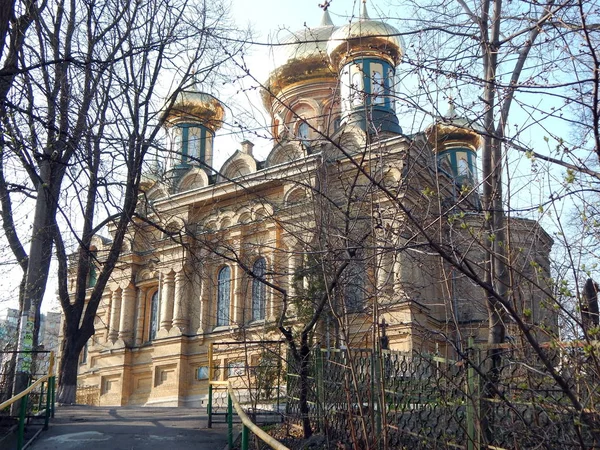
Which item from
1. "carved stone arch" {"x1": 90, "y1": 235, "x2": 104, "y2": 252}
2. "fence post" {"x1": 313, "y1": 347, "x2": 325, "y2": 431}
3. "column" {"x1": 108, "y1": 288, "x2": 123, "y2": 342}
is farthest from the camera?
"carved stone arch" {"x1": 90, "y1": 235, "x2": 104, "y2": 252}

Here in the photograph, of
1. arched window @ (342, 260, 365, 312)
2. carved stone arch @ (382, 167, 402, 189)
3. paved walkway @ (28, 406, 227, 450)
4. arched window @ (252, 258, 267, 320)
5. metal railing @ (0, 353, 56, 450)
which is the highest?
arched window @ (252, 258, 267, 320)

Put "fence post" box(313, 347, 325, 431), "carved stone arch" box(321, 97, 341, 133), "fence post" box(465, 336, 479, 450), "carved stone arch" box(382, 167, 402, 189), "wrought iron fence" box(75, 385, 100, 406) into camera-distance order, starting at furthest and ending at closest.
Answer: "wrought iron fence" box(75, 385, 100, 406), "fence post" box(313, 347, 325, 431), "carved stone arch" box(321, 97, 341, 133), "carved stone arch" box(382, 167, 402, 189), "fence post" box(465, 336, 479, 450)

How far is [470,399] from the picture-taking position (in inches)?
166

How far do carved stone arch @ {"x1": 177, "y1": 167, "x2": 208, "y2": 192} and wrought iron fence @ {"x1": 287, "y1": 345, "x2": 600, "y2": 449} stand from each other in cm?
1615

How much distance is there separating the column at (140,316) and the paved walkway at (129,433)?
11.3 metres

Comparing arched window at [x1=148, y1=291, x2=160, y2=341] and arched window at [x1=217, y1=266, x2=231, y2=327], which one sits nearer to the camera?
arched window at [x1=217, y1=266, x2=231, y2=327]

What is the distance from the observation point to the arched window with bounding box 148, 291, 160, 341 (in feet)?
73.2

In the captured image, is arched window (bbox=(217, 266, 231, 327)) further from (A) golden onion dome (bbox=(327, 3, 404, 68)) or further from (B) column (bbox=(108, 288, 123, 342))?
(A) golden onion dome (bbox=(327, 3, 404, 68))

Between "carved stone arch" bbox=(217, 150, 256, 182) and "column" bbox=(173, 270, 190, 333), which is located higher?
"carved stone arch" bbox=(217, 150, 256, 182)

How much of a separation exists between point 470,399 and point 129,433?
587cm

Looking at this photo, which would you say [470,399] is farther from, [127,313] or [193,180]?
[127,313]

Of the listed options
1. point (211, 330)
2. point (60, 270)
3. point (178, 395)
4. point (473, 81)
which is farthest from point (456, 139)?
point (473, 81)

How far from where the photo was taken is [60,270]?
1262cm

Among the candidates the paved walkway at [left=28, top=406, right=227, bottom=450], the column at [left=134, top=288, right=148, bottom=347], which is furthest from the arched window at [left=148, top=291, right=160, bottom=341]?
the paved walkway at [left=28, top=406, right=227, bottom=450]
